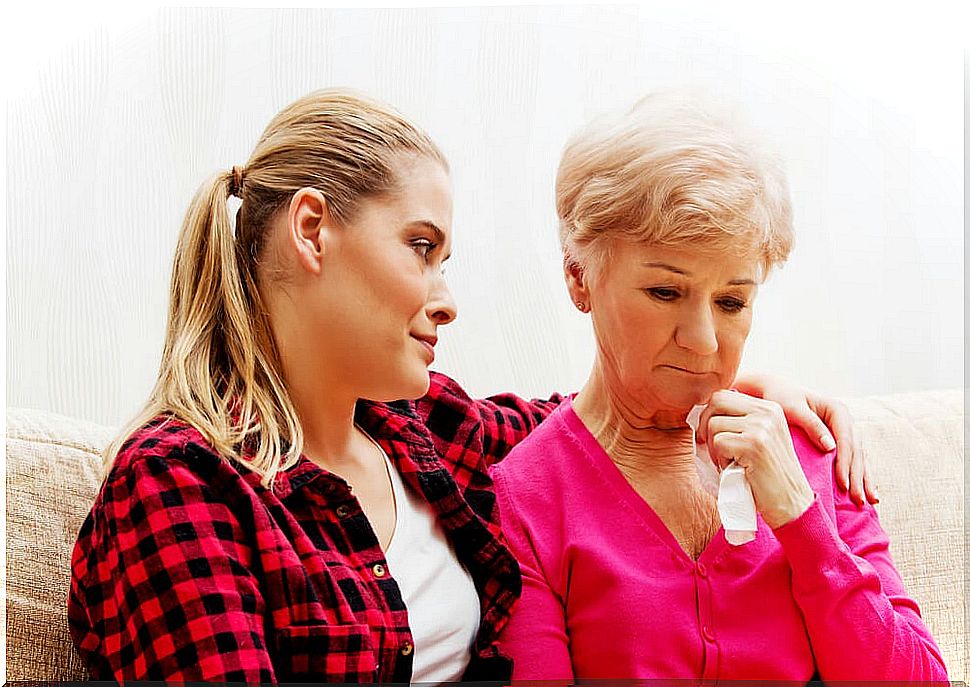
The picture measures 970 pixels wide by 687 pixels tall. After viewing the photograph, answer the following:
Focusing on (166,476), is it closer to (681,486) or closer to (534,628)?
(534,628)

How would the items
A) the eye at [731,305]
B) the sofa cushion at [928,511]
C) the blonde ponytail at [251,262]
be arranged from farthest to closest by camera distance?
the sofa cushion at [928,511]
the eye at [731,305]
the blonde ponytail at [251,262]

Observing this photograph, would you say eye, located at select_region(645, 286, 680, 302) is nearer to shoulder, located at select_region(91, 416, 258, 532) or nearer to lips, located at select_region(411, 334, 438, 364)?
lips, located at select_region(411, 334, 438, 364)

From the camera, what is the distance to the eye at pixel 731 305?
1.15 metres

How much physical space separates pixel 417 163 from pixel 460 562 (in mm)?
398

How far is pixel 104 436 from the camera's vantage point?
1.22 metres

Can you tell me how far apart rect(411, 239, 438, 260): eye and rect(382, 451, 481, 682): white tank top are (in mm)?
224

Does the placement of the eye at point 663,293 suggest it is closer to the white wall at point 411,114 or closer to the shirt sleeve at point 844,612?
the white wall at point 411,114

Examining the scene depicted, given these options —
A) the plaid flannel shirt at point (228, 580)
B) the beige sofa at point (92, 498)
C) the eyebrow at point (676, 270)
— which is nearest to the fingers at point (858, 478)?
the beige sofa at point (92, 498)

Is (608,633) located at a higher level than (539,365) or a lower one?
lower

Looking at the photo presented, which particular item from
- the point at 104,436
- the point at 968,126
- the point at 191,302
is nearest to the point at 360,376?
the point at 191,302

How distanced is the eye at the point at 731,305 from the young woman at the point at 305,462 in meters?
0.12

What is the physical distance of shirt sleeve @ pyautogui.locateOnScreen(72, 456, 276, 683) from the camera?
91 cm

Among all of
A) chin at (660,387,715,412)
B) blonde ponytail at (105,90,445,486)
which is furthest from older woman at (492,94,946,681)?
blonde ponytail at (105,90,445,486)

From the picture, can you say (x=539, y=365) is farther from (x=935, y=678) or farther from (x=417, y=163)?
(x=935, y=678)
